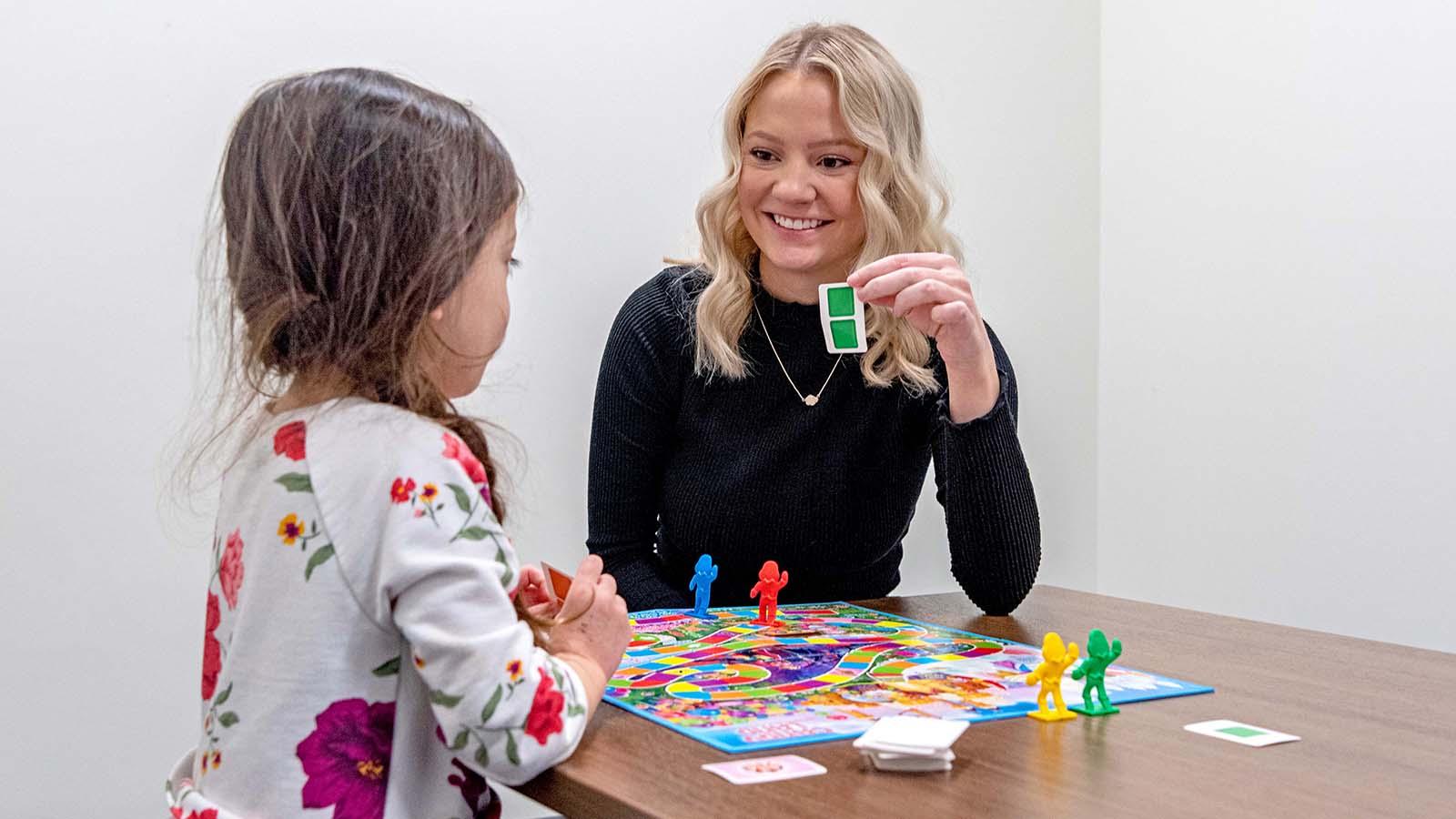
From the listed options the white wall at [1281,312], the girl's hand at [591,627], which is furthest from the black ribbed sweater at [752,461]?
the white wall at [1281,312]

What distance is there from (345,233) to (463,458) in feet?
0.63

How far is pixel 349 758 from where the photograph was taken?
0.95m

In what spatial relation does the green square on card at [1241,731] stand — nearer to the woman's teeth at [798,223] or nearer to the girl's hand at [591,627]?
the girl's hand at [591,627]

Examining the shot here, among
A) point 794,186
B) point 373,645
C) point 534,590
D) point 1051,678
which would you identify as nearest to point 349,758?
point 373,645

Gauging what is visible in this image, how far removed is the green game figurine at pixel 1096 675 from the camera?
1096 mm

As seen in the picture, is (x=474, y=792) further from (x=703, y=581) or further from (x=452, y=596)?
(x=703, y=581)

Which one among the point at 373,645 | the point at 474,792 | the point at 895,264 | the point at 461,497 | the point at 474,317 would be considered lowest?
the point at 474,792

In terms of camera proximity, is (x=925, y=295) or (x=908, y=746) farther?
(x=925, y=295)

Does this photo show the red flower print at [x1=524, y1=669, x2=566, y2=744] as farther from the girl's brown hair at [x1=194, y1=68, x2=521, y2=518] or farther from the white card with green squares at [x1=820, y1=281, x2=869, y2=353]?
the white card with green squares at [x1=820, y1=281, x2=869, y2=353]

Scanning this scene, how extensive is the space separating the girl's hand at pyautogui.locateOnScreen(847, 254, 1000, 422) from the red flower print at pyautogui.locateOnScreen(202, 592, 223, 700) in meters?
0.75

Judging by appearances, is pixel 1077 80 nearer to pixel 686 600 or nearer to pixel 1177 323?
pixel 1177 323

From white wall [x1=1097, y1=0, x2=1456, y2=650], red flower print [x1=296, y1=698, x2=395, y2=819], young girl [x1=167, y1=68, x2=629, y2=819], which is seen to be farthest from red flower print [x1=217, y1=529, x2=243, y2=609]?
white wall [x1=1097, y1=0, x2=1456, y2=650]

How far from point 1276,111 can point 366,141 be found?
2.40m

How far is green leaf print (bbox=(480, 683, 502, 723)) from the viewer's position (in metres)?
0.91
